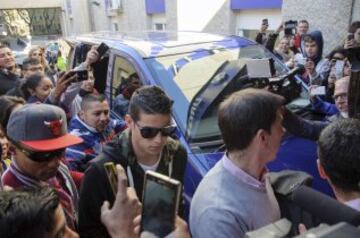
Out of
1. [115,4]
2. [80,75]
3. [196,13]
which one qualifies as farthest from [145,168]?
[115,4]

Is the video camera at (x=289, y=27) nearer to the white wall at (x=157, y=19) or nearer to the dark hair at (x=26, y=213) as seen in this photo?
the dark hair at (x=26, y=213)

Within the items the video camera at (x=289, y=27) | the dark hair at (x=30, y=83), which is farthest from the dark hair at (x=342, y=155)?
the video camera at (x=289, y=27)

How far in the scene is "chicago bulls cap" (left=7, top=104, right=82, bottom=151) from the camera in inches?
73.7

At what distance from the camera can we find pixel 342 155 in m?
1.56

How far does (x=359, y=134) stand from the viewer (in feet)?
5.21

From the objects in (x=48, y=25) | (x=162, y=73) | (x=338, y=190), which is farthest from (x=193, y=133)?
(x=48, y=25)

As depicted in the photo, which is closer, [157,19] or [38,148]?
[38,148]

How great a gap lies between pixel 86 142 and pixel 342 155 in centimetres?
198

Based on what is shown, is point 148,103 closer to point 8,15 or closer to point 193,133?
point 193,133

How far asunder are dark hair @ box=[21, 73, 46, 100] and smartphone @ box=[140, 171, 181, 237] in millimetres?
2877

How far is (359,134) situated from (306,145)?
128 cm

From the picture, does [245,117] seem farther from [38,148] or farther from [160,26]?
[160,26]

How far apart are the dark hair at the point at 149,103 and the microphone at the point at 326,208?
1.32 m

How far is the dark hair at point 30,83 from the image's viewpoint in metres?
3.67
